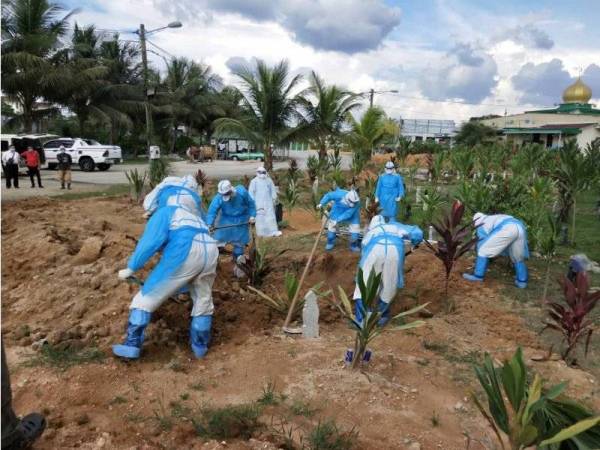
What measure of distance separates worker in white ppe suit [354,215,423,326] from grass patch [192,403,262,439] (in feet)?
5.98

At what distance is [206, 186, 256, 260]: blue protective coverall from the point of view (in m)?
6.93

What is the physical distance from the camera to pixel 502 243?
6148 millimetres

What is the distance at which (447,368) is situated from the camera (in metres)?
4.00

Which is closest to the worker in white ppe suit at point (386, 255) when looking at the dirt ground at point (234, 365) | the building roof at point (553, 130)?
the dirt ground at point (234, 365)

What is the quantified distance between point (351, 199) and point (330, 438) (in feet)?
16.4

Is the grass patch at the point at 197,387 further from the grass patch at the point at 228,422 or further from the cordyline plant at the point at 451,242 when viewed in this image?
the cordyline plant at the point at 451,242

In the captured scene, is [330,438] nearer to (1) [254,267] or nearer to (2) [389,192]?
(1) [254,267]

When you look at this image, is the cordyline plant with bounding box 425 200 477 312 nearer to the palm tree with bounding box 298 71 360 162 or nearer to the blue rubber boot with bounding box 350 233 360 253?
the blue rubber boot with bounding box 350 233 360 253

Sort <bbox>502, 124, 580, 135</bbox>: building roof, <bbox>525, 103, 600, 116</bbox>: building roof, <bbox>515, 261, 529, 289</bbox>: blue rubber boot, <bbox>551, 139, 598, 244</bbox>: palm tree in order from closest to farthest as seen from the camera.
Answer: <bbox>515, 261, 529, 289</bbox>: blue rubber boot → <bbox>551, 139, 598, 244</bbox>: palm tree → <bbox>502, 124, 580, 135</bbox>: building roof → <bbox>525, 103, 600, 116</bbox>: building roof

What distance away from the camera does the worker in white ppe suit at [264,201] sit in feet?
28.9

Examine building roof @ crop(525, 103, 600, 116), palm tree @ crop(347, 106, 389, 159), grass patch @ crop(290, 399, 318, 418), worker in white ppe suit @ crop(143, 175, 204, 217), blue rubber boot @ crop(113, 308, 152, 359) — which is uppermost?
building roof @ crop(525, 103, 600, 116)

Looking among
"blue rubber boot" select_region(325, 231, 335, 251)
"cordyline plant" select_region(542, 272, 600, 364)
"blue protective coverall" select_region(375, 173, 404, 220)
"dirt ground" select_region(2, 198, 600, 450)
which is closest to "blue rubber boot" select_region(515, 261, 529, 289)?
"dirt ground" select_region(2, 198, 600, 450)

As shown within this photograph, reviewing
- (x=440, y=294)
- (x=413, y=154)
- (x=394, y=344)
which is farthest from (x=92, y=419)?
(x=413, y=154)

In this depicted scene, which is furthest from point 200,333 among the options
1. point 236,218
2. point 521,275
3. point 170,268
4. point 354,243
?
point 521,275
